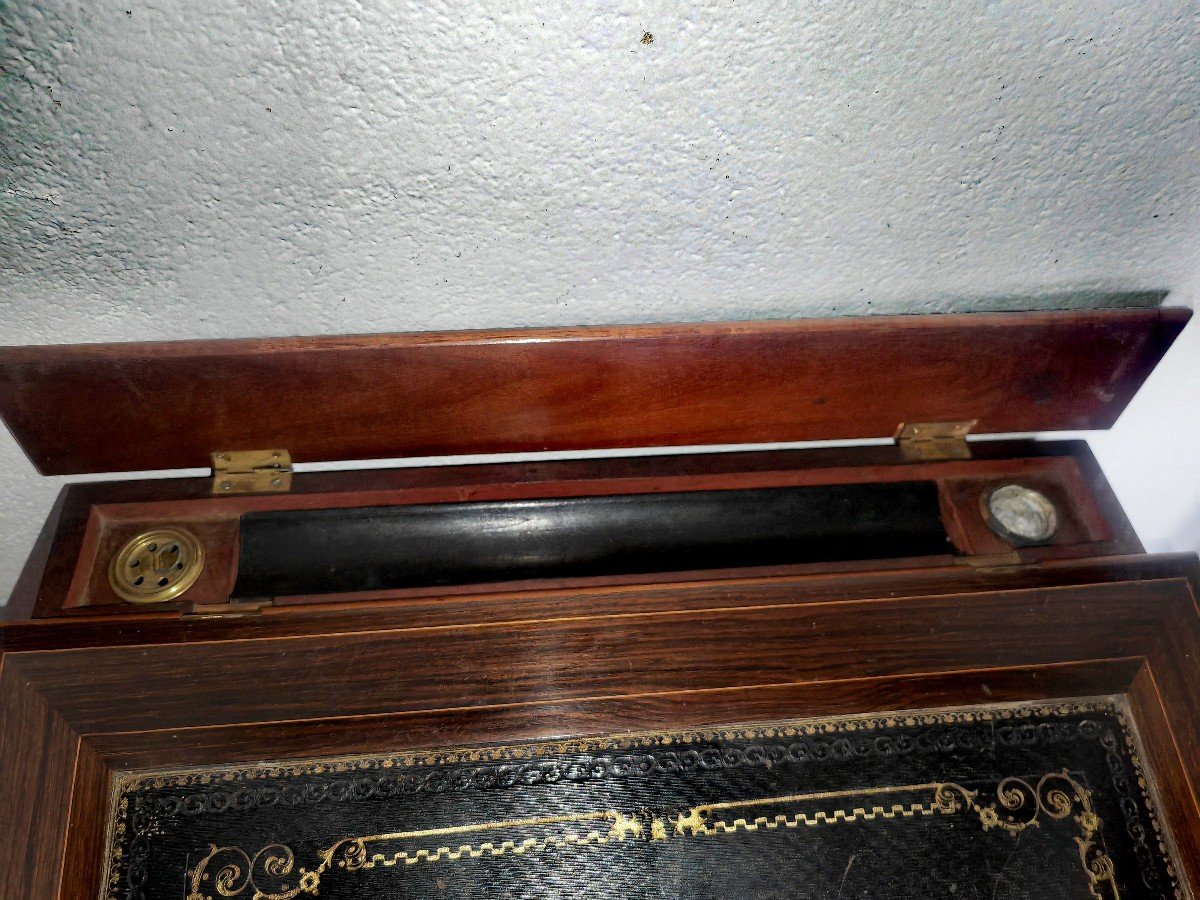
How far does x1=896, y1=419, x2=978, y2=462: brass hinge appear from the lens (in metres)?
1.20

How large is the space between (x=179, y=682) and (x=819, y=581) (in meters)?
0.81

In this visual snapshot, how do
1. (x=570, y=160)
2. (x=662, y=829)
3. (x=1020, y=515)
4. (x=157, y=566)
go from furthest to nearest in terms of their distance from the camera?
(x=1020, y=515) → (x=157, y=566) → (x=662, y=829) → (x=570, y=160)

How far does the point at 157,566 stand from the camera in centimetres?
108

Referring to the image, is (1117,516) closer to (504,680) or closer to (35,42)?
(504,680)

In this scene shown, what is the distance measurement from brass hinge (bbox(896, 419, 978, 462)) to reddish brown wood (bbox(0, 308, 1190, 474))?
2 centimetres

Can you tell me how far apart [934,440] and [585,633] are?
603mm

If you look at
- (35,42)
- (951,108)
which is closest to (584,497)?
(951,108)

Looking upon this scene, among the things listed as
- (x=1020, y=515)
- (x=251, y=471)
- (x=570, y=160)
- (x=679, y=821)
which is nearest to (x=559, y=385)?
(x=570, y=160)

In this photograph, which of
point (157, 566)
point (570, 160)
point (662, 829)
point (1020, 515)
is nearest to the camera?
point (570, 160)

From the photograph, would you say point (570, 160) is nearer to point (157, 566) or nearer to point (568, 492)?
point (568, 492)

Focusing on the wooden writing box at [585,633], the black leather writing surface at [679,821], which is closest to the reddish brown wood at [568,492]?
the wooden writing box at [585,633]

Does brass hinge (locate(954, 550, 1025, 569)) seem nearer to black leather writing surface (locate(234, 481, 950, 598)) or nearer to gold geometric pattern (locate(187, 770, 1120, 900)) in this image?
black leather writing surface (locate(234, 481, 950, 598))

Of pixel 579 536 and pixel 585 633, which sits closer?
pixel 585 633

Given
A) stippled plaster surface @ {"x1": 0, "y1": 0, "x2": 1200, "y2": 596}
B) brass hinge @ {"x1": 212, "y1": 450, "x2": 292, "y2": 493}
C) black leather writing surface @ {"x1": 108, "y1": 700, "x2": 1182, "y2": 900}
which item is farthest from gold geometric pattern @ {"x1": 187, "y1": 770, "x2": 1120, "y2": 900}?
stippled plaster surface @ {"x1": 0, "y1": 0, "x2": 1200, "y2": 596}
